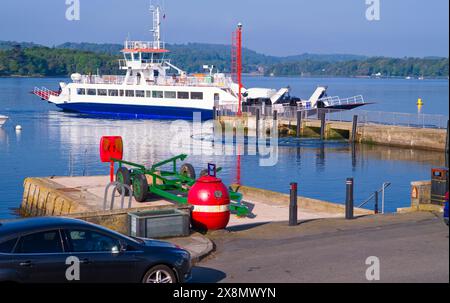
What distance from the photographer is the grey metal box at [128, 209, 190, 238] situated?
48.3 feet

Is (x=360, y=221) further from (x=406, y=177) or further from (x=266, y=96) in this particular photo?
(x=266, y=96)

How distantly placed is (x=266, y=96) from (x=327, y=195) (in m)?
42.9

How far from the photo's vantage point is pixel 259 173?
42.2 meters

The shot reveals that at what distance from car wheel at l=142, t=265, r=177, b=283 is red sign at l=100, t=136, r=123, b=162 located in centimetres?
1302

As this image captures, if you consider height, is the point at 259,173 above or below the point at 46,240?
below

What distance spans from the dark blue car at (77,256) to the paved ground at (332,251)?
4.13ft

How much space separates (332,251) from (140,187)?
26.8 feet

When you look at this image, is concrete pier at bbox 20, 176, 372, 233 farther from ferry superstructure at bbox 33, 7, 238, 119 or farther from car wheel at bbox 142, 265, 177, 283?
ferry superstructure at bbox 33, 7, 238, 119

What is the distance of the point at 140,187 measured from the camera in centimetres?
2039

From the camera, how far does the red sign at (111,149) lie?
2347cm

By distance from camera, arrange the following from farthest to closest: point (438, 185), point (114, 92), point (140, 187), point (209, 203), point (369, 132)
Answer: point (114, 92)
point (369, 132)
point (140, 187)
point (438, 185)
point (209, 203)

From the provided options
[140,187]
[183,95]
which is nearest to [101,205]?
[140,187]

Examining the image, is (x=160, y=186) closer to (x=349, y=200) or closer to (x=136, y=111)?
(x=349, y=200)
